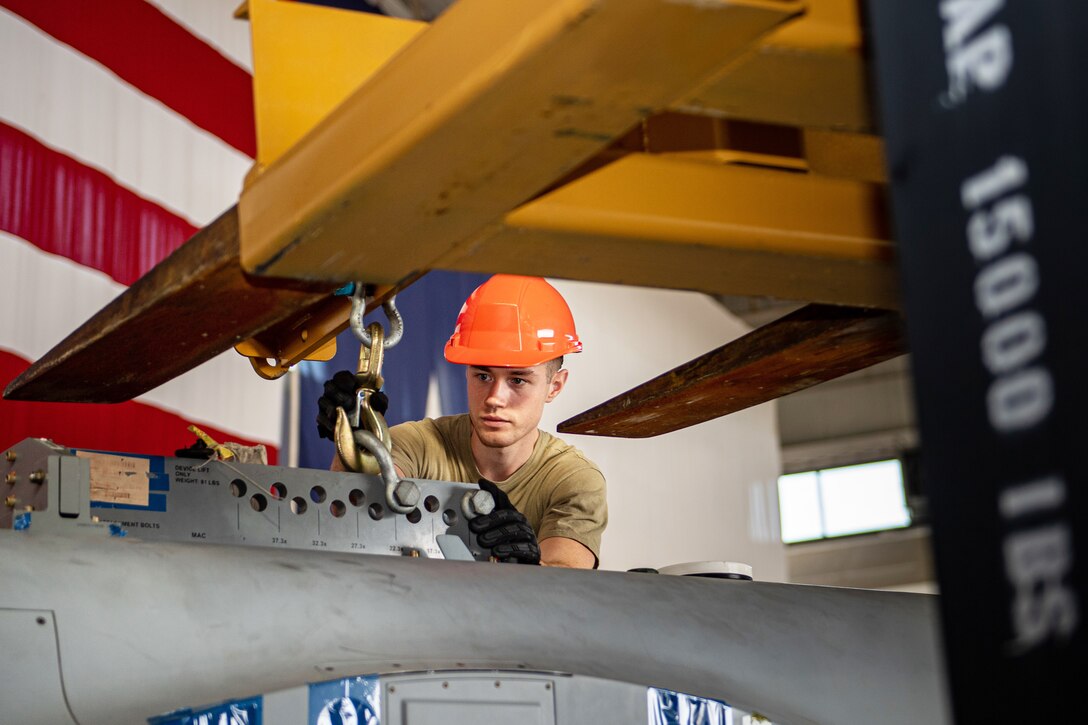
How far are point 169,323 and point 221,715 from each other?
0.66 meters

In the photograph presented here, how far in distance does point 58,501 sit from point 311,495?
468 millimetres

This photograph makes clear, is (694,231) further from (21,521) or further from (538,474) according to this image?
(538,474)

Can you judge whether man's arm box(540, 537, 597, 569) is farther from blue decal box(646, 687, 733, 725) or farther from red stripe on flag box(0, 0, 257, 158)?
red stripe on flag box(0, 0, 257, 158)

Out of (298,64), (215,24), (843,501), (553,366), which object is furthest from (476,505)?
(843,501)

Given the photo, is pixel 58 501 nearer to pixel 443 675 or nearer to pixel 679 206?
pixel 443 675

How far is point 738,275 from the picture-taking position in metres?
1.76

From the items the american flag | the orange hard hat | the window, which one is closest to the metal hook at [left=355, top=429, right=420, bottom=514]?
the orange hard hat

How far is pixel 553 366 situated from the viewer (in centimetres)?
433

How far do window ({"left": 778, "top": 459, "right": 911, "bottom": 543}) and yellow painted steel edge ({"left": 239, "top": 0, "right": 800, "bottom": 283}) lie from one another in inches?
511

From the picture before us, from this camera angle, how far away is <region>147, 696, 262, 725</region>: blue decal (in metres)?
1.69

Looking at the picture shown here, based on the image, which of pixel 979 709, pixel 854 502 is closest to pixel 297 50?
pixel 979 709

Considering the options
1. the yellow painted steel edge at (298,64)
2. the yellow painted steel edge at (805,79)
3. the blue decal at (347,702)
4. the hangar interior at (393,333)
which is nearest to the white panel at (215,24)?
the hangar interior at (393,333)

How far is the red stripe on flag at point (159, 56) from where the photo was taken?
4.97m

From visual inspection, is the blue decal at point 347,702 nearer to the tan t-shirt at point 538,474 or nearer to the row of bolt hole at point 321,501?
the row of bolt hole at point 321,501
